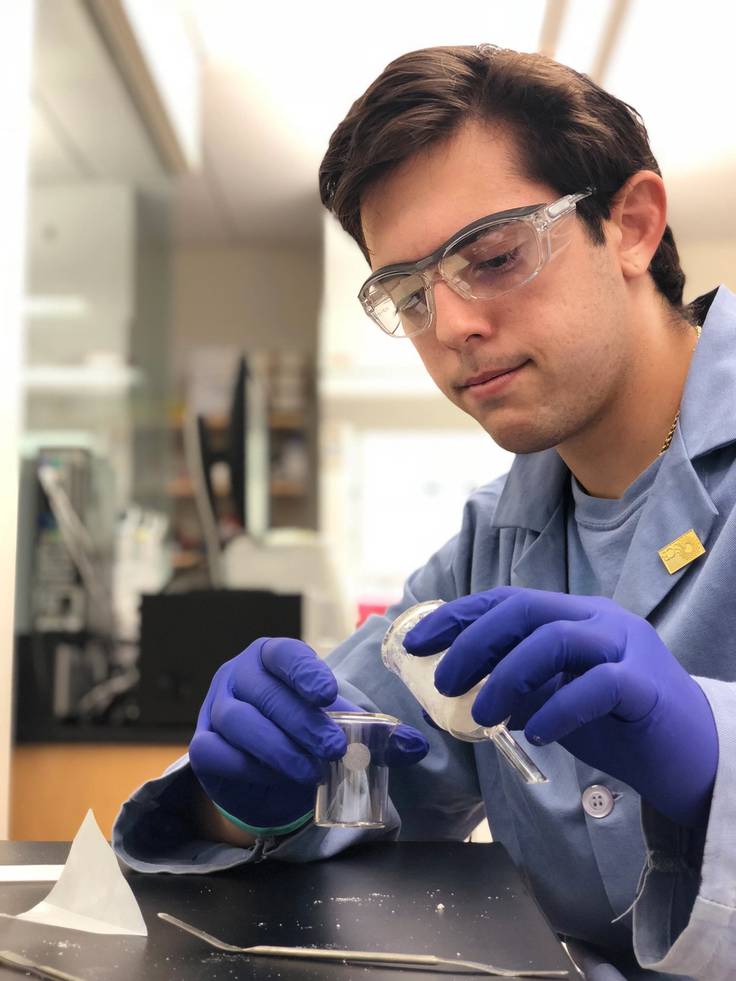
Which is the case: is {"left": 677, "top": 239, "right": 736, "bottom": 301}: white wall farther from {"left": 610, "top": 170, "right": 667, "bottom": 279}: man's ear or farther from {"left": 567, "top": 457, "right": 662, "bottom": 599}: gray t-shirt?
{"left": 567, "top": 457, "right": 662, "bottom": 599}: gray t-shirt

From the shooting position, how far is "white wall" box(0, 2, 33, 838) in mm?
1562

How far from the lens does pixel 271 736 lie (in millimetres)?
916

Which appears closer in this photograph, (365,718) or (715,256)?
(365,718)

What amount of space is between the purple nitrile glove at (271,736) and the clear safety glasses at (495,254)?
17.6 inches

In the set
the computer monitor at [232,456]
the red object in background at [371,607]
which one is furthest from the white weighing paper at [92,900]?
the computer monitor at [232,456]

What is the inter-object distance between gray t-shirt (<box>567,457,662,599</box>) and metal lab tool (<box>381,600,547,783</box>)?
323 millimetres

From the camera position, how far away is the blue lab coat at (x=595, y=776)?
32.9 inches

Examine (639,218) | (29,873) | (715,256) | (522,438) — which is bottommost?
(29,873)

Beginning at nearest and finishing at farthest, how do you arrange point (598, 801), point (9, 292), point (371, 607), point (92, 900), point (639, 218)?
point (92, 900) < point (598, 801) < point (639, 218) < point (9, 292) < point (371, 607)

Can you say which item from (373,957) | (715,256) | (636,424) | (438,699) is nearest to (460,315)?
(636,424)

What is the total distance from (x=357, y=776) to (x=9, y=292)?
1.09m

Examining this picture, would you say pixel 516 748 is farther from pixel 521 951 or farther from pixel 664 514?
pixel 664 514

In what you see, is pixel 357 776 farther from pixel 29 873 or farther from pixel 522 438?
pixel 522 438

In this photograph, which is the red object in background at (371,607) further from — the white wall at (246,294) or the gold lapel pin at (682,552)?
the white wall at (246,294)
